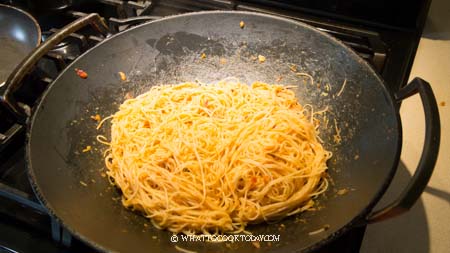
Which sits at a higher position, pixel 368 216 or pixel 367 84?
pixel 367 84

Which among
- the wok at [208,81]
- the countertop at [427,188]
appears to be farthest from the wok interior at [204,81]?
the countertop at [427,188]

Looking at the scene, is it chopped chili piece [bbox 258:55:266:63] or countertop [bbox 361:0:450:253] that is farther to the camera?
chopped chili piece [bbox 258:55:266:63]

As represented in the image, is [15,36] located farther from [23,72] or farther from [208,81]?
[208,81]

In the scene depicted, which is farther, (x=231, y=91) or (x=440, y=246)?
(x=231, y=91)

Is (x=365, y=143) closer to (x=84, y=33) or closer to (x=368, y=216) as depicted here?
(x=368, y=216)

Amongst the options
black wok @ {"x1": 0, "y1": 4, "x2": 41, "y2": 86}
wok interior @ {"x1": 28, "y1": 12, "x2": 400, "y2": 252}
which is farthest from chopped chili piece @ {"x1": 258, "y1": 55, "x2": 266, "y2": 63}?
black wok @ {"x1": 0, "y1": 4, "x2": 41, "y2": 86}

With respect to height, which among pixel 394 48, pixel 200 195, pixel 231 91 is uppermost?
pixel 394 48

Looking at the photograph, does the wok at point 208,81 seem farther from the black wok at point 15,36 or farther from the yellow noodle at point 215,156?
the black wok at point 15,36

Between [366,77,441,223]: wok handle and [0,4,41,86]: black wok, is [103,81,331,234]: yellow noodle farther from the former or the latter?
[0,4,41,86]: black wok

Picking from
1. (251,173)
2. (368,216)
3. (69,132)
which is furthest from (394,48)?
(69,132)
